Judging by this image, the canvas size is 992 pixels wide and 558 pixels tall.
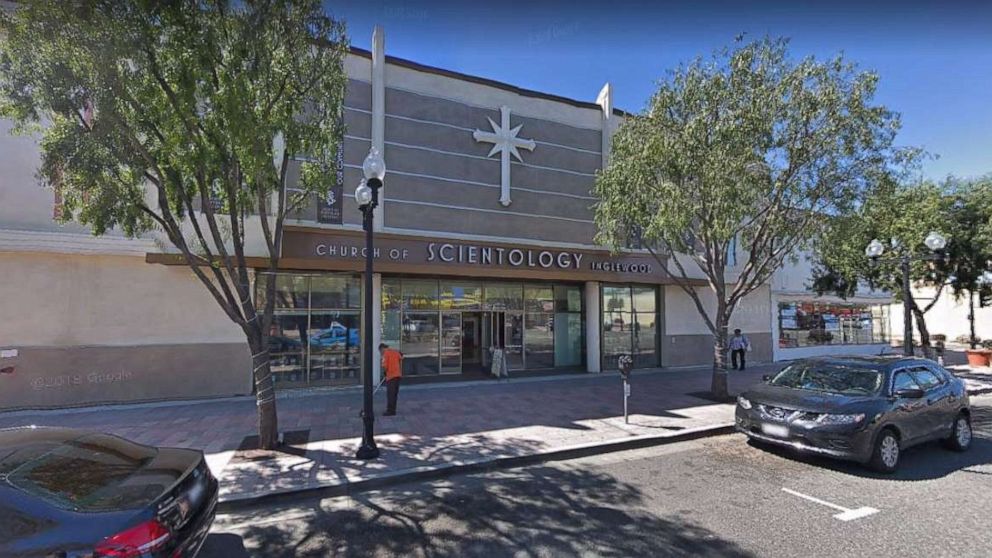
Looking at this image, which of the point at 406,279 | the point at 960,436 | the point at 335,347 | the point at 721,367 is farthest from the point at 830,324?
the point at 335,347

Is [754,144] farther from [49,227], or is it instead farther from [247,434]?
[49,227]

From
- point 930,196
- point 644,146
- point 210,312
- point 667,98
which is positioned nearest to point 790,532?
point 644,146

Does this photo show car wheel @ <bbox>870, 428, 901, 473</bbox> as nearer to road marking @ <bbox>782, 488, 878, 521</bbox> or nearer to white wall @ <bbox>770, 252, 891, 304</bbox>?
road marking @ <bbox>782, 488, 878, 521</bbox>

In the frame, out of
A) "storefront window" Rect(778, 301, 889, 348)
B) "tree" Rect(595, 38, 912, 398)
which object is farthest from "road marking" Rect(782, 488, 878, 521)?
"storefront window" Rect(778, 301, 889, 348)

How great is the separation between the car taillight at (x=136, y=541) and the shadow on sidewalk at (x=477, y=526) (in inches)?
63.1

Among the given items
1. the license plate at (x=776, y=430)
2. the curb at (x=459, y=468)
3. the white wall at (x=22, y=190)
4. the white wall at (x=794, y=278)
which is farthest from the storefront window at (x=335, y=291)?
the white wall at (x=794, y=278)

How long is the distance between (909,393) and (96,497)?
29.4 feet

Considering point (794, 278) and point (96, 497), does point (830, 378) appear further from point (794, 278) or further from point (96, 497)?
point (794, 278)

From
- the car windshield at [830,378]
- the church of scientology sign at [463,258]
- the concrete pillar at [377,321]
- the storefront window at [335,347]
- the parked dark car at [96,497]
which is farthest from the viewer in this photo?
the concrete pillar at [377,321]

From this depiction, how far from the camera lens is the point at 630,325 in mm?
16328

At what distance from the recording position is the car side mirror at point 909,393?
630 cm

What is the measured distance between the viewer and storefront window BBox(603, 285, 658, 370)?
15.8 metres

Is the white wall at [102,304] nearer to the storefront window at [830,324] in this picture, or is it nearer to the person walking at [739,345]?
the person walking at [739,345]

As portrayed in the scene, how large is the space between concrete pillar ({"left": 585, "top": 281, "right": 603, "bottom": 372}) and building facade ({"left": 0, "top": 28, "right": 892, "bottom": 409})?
50 mm
